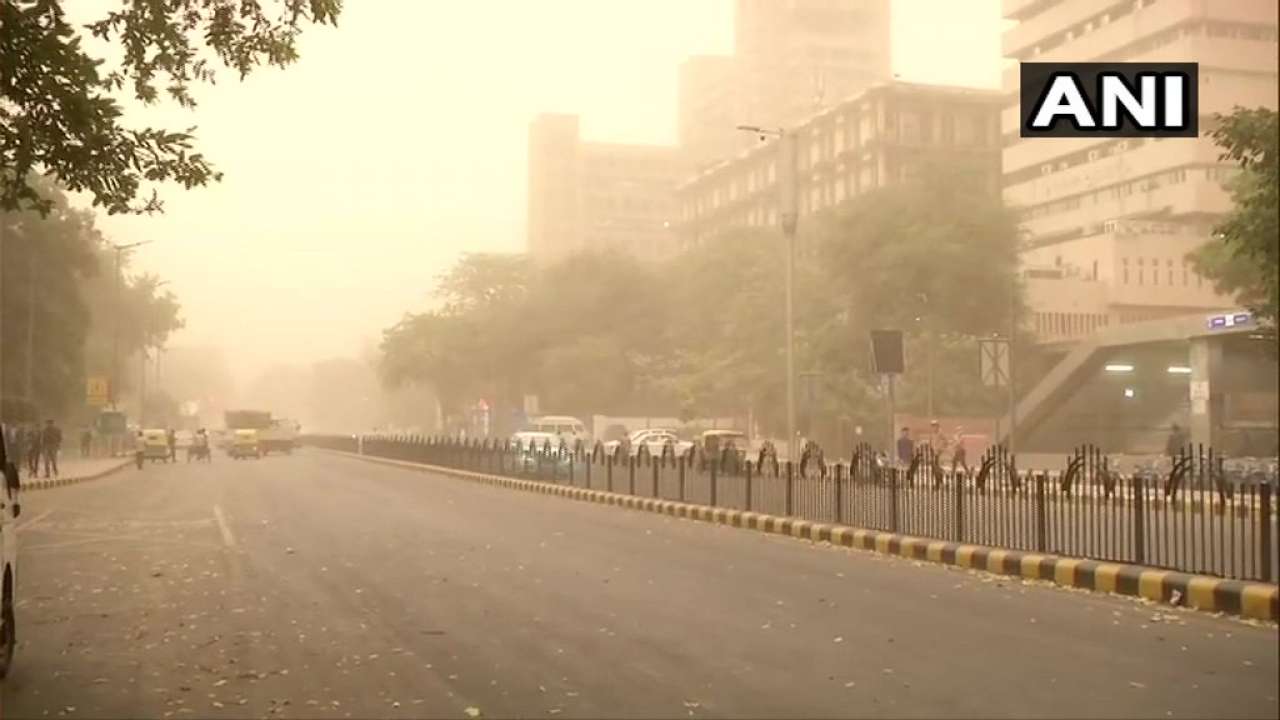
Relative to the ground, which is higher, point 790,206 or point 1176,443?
point 790,206

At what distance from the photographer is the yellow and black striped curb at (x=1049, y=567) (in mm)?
9898

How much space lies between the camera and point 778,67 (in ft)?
416

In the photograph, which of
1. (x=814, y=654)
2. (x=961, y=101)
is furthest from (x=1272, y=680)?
(x=961, y=101)

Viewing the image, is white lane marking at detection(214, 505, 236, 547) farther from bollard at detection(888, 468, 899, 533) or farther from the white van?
the white van

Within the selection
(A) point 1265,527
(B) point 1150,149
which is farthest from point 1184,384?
(B) point 1150,149

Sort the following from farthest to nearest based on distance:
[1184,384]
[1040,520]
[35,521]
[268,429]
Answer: [268,429], [35,521], [1040,520], [1184,384]

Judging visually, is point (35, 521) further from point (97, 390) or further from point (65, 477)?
point (97, 390)

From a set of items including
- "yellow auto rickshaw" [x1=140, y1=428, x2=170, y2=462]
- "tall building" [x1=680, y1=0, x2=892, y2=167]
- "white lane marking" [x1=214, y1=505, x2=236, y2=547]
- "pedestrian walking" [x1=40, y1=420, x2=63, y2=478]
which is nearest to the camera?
"white lane marking" [x1=214, y1=505, x2=236, y2=547]

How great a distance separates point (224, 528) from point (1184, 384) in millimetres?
13264

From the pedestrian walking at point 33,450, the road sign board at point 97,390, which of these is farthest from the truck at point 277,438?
the pedestrian walking at point 33,450

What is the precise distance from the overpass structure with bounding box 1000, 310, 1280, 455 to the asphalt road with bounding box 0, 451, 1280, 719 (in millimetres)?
1366

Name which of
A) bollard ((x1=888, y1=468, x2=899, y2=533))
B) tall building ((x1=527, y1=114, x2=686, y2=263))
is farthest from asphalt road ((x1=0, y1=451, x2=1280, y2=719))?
tall building ((x1=527, y1=114, x2=686, y2=263))

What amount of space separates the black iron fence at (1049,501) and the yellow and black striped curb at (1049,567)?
343mm

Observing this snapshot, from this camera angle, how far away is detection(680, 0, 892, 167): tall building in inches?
4929
